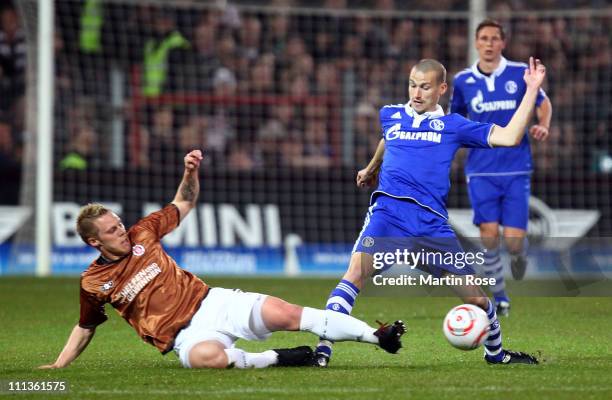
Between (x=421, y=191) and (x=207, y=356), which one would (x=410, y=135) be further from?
(x=207, y=356)

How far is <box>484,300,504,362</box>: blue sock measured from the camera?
709 cm

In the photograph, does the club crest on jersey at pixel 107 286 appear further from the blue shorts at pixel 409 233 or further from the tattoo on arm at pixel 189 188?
the blue shorts at pixel 409 233

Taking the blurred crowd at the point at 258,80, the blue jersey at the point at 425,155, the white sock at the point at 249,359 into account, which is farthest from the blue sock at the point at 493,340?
the blurred crowd at the point at 258,80

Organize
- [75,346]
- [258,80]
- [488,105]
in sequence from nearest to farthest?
1. [75,346]
2. [488,105]
3. [258,80]

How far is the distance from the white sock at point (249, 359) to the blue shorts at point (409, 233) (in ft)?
2.63

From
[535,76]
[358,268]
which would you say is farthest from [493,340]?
[535,76]

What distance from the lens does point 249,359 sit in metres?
6.98

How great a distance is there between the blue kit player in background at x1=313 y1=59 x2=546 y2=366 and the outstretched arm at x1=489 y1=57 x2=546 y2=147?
11cm

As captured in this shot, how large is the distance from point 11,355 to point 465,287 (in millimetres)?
3027

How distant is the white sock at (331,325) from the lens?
6.88 m

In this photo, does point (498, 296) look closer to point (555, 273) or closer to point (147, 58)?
point (555, 273)

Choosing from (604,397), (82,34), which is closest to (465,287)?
(604,397)

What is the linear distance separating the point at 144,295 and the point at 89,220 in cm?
52

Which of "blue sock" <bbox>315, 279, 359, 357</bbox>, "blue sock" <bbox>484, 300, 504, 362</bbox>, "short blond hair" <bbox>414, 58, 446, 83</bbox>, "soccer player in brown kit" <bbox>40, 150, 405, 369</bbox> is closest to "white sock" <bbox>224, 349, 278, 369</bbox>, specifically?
"soccer player in brown kit" <bbox>40, 150, 405, 369</bbox>
